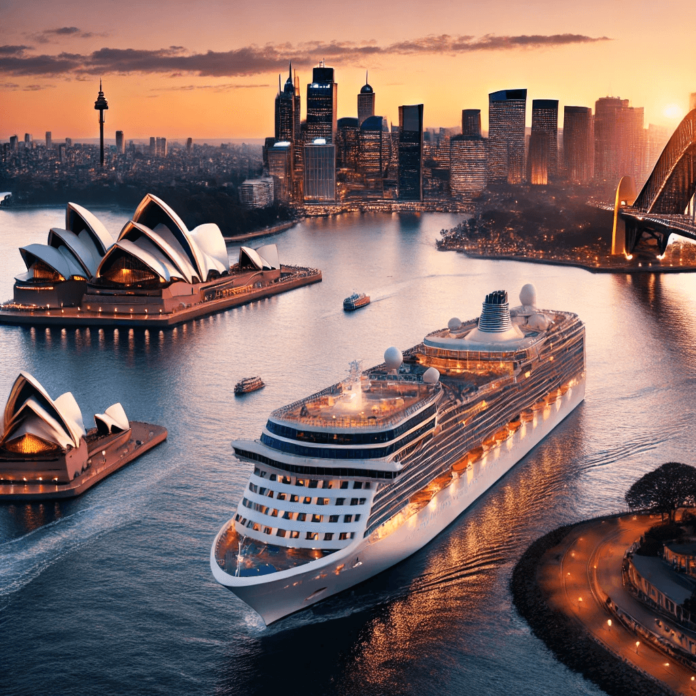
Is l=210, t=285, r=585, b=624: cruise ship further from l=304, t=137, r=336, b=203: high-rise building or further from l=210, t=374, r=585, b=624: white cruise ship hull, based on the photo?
l=304, t=137, r=336, b=203: high-rise building

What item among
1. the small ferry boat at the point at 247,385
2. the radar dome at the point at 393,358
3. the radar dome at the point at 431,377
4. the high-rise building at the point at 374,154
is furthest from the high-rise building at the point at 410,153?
the radar dome at the point at 431,377

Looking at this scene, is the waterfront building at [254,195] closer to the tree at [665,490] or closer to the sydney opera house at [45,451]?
the sydney opera house at [45,451]

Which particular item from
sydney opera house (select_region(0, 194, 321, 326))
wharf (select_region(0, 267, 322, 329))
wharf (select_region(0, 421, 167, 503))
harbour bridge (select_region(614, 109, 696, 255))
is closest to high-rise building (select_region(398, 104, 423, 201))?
harbour bridge (select_region(614, 109, 696, 255))

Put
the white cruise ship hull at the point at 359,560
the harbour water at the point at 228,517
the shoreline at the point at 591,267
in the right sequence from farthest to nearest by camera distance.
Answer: the shoreline at the point at 591,267
the white cruise ship hull at the point at 359,560
the harbour water at the point at 228,517

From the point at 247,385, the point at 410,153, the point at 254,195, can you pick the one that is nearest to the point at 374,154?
the point at 410,153

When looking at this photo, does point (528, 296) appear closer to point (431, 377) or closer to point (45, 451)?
point (431, 377)

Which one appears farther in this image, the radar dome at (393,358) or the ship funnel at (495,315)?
the ship funnel at (495,315)
